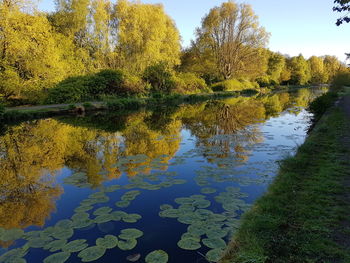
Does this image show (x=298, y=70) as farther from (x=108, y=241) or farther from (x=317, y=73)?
(x=108, y=241)

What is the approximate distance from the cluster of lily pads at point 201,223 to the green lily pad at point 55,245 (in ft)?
5.50

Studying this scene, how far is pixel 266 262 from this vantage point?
2.73m

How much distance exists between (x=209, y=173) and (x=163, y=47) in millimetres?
28979

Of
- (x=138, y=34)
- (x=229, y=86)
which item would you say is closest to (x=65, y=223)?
(x=138, y=34)

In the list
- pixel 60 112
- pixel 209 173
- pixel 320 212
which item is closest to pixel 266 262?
pixel 320 212

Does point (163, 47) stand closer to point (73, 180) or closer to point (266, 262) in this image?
point (73, 180)

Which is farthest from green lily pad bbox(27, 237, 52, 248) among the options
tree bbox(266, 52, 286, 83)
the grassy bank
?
tree bbox(266, 52, 286, 83)

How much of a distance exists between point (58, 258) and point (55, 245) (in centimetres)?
39

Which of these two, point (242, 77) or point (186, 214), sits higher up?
point (242, 77)

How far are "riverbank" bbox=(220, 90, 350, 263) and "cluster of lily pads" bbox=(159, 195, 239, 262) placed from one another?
31 cm

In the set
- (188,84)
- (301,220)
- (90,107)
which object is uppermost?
(188,84)

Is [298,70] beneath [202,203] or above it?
above

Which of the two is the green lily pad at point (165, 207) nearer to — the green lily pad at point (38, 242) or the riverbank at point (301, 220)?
the riverbank at point (301, 220)

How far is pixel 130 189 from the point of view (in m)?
5.70
